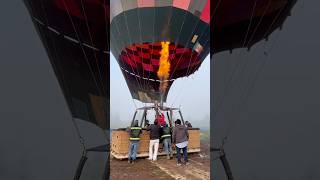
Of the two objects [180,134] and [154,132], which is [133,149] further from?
[180,134]

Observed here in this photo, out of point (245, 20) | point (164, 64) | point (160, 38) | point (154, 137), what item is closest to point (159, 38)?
point (160, 38)

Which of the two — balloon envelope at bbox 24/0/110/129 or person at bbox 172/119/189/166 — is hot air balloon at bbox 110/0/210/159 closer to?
balloon envelope at bbox 24/0/110/129

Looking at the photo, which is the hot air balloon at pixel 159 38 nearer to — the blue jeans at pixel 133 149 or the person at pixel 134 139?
the person at pixel 134 139

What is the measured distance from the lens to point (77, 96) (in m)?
16.2

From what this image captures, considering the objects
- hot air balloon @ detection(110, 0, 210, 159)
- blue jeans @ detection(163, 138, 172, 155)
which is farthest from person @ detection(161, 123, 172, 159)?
hot air balloon @ detection(110, 0, 210, 159)

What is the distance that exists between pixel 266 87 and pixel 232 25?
30811 mm

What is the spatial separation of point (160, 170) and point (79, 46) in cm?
917

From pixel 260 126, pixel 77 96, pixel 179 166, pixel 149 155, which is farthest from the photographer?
pixel 260 126

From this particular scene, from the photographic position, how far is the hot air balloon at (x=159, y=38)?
418 inches

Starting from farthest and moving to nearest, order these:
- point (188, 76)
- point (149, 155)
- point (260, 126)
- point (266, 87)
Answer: point (260, 126)
point (266, 87)
point (188, 76)
point (149, 155)

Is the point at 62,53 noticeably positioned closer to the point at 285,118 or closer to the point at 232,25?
the point at 232,25

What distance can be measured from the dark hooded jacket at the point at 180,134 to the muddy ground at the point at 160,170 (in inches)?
19.5

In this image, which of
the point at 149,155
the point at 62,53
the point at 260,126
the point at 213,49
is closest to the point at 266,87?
the point at 260,126

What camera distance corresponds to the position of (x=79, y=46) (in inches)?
560
